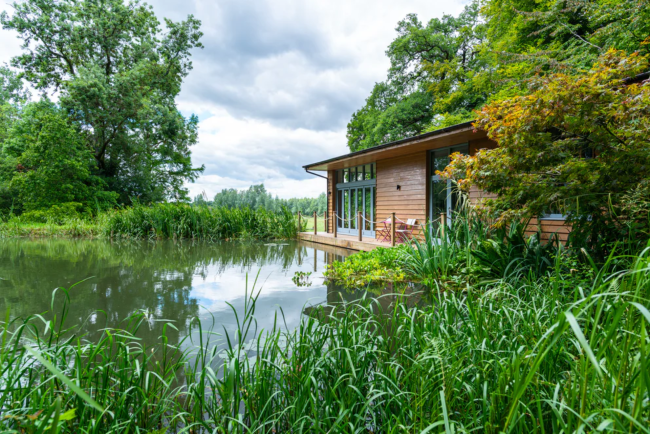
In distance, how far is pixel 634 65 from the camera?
3.53 metres

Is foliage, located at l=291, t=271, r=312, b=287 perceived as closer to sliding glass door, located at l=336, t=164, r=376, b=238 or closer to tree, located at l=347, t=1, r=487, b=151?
sliding glass door, located at l=336, t=164, r=376, b=238

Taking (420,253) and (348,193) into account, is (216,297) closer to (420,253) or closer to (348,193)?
(420,253)

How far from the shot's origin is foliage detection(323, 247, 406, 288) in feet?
16.5

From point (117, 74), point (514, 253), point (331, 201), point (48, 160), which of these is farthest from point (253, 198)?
point (514, 253)

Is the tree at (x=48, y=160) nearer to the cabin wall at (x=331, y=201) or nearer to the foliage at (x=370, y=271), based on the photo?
the cabin wall at (x=331, y=201)

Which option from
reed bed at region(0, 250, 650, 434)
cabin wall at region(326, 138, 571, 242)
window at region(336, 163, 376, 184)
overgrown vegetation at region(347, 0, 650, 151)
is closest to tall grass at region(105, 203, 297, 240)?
window at region(336, 163, 376, 184)

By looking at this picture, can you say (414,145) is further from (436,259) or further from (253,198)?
(253,198)

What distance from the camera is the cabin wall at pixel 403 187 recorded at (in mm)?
9828

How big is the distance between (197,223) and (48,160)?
8802 millimetres

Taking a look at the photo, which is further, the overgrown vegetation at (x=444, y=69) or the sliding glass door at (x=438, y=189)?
the overgrown vegetation at (x=444, y=69)

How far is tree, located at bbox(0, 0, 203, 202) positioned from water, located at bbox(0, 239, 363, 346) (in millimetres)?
11982

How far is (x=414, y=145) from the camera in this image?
9.04m

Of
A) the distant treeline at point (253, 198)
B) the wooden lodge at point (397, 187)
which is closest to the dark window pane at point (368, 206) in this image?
the wooden lodge at point (397, 187)

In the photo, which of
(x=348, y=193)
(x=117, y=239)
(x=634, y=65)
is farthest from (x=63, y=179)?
(x=634, y=65)
